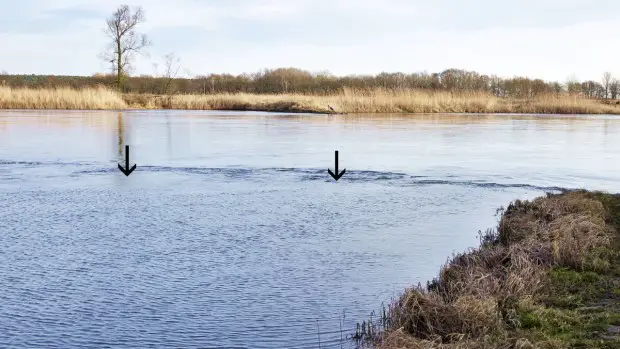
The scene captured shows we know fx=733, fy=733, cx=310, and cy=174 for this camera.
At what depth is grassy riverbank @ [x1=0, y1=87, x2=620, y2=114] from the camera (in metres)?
35.1

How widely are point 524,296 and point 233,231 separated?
3300 mm

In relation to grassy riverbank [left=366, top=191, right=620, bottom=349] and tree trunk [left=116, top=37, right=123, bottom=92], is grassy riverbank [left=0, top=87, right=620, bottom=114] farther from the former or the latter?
grassy riverbank [left=366, top=191, right=620, bottom=349]

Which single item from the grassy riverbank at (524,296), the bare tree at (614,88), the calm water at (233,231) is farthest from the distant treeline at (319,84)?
the grassy riverbank at (524,296)

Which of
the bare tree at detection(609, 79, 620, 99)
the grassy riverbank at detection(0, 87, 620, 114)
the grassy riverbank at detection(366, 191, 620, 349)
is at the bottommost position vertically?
the grassy riverbank at detection(366, 191, 620, 349)

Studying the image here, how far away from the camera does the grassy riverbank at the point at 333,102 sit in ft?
115

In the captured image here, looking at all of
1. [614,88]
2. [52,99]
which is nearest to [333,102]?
[52,99]

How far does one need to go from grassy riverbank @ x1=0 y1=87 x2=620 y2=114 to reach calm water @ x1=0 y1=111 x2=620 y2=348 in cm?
1969

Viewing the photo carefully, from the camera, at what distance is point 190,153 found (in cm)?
1461

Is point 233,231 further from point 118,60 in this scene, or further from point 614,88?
point 614,88

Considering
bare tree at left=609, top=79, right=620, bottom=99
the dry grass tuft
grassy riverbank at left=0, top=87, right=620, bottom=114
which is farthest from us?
bare tree at left=609, top=79, right=620, bottom=99

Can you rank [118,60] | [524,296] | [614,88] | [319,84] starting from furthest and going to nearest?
[614,88]
[319,84]
[118,60]
[524,296]

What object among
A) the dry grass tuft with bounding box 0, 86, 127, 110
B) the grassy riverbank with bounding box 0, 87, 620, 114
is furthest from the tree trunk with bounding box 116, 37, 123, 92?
the dry grass tuft with bounding box 0, 86, 127, 110

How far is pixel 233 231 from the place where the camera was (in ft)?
23.4

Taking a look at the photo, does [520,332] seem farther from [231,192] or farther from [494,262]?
[231,192]
